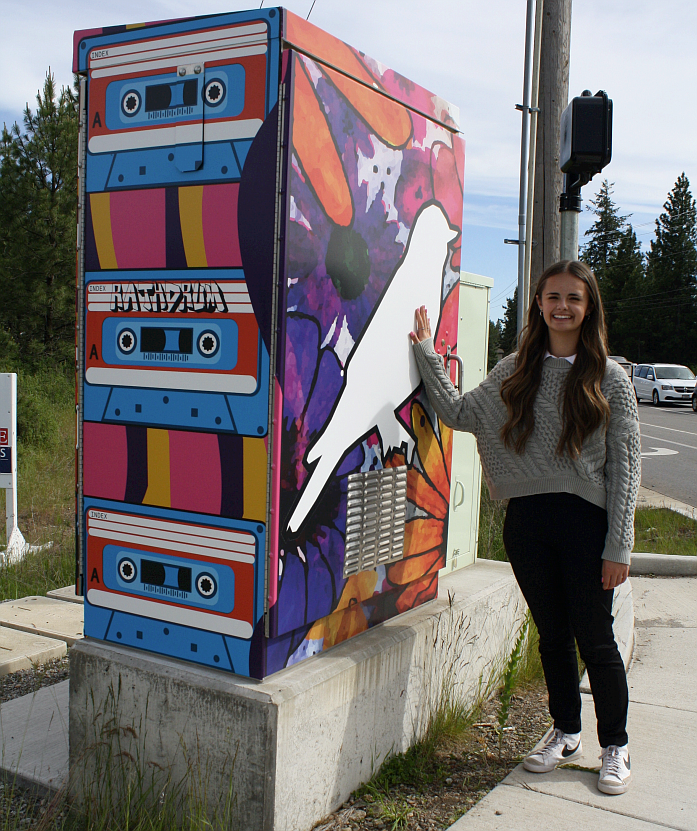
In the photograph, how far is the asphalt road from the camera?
11097 mm

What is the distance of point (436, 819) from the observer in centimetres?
281

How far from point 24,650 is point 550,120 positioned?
5226 mm

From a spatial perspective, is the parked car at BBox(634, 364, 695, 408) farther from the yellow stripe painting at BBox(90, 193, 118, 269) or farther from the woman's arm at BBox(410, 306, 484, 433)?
the yellow stripe painting at BBox(90, 193, 118, 269)

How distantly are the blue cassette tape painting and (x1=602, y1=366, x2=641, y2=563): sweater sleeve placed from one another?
1.28 meters

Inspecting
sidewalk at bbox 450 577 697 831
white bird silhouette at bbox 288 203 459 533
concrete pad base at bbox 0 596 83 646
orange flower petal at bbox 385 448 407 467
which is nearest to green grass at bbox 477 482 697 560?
sidewalk at bbox 450 577 697 831

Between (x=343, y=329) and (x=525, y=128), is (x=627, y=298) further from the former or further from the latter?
(x=343, y=329)

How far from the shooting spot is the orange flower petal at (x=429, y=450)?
341 cm

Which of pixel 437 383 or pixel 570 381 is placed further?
pixel 437 383

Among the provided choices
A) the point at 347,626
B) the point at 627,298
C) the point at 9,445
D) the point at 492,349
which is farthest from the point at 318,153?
the point at 627,298

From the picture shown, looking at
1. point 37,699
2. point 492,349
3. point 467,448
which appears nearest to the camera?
point 37,699

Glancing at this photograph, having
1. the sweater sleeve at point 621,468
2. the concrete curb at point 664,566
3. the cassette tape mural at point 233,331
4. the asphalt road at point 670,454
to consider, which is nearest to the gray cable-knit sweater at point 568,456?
the sweater sleeve at point 621,468

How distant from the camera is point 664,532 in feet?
24.2

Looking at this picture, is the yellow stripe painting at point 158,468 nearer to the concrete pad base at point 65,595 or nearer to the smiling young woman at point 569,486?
the smiling young woman at point 569,486

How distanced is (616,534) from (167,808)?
5.87 ft
